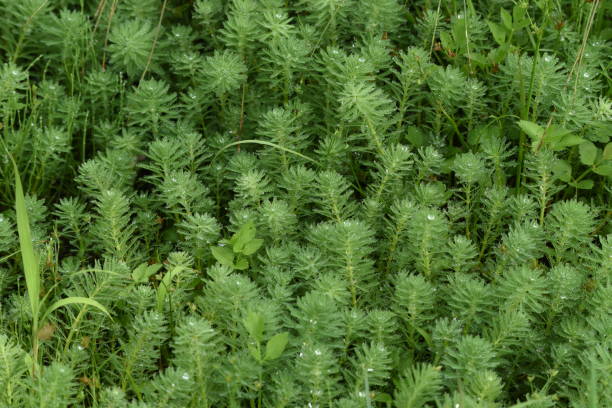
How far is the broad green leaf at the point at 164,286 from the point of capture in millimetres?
3293

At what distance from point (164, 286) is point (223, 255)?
0.26 meters

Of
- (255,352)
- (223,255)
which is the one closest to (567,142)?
(223,255)

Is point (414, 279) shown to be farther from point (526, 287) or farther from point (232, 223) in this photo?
point (232, 223)

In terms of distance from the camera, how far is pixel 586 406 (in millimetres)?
2855

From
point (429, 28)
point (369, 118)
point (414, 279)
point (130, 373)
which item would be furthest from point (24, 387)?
point (429, 28)

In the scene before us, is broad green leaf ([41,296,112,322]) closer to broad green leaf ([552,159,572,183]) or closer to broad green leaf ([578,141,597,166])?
broad green leaf ([552,159,572,183])

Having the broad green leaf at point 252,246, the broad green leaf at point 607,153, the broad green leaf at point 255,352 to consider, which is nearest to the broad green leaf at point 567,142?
the broad green leaf at point 607,153

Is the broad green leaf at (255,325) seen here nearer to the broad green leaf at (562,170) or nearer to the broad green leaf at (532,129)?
the broad green leaf at (532,129)

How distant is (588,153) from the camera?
3678mm

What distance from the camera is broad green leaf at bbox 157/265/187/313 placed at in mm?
3293

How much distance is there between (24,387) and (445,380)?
1.38 meters

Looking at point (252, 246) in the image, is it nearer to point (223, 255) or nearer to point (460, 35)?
point (223, 255)

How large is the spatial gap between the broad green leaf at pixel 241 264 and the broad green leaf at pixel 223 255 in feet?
0.06

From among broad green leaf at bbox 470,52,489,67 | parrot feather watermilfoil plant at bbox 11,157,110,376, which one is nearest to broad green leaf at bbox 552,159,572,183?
broad green leaf at bbox 470,52,489,67
